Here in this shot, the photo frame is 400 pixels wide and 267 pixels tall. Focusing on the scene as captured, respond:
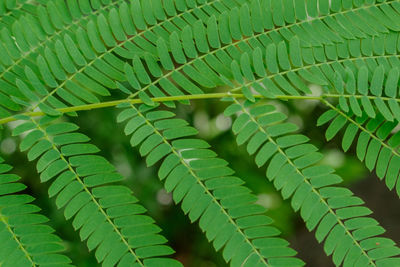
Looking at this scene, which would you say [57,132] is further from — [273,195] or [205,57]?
[273,195]

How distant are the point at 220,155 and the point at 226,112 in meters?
1.68

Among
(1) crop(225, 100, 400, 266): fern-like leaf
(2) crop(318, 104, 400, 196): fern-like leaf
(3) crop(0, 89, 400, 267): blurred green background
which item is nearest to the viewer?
(1) crop(225, 100, 400, 266): fern-like leaf

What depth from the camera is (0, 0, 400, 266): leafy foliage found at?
4.06 ft

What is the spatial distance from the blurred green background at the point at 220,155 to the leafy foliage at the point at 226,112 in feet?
4.09

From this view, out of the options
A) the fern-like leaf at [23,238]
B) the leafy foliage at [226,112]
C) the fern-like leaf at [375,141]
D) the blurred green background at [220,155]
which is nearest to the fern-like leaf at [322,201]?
the leafy foliage at [226,112]

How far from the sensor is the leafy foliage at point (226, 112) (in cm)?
124

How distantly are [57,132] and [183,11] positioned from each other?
0.61 meters

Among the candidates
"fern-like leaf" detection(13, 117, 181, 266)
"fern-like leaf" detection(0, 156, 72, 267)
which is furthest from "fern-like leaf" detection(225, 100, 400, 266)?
"fern-like leaf" detection(0, 156, 72, 267)

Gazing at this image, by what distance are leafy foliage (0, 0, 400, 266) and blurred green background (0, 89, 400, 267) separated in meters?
1.25

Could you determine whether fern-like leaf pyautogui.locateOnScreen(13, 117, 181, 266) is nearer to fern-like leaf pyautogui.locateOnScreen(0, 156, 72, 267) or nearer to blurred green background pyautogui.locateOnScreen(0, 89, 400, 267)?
fern-like leaf pyautogui.locateOnScreen(0, 156, 72, 267)

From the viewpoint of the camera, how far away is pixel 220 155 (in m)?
3.06

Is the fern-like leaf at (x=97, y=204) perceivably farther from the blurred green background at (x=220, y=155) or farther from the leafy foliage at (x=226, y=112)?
the blurred green background at (x=220, y=155)

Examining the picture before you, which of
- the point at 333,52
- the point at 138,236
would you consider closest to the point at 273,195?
the point at 333,52

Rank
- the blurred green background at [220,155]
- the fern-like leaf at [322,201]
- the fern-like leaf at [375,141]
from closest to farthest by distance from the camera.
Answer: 1. the fern-like leaf at [322,201]
2. the fern-like leaf at [375,141]
3. the blurred green background at [220,155]
